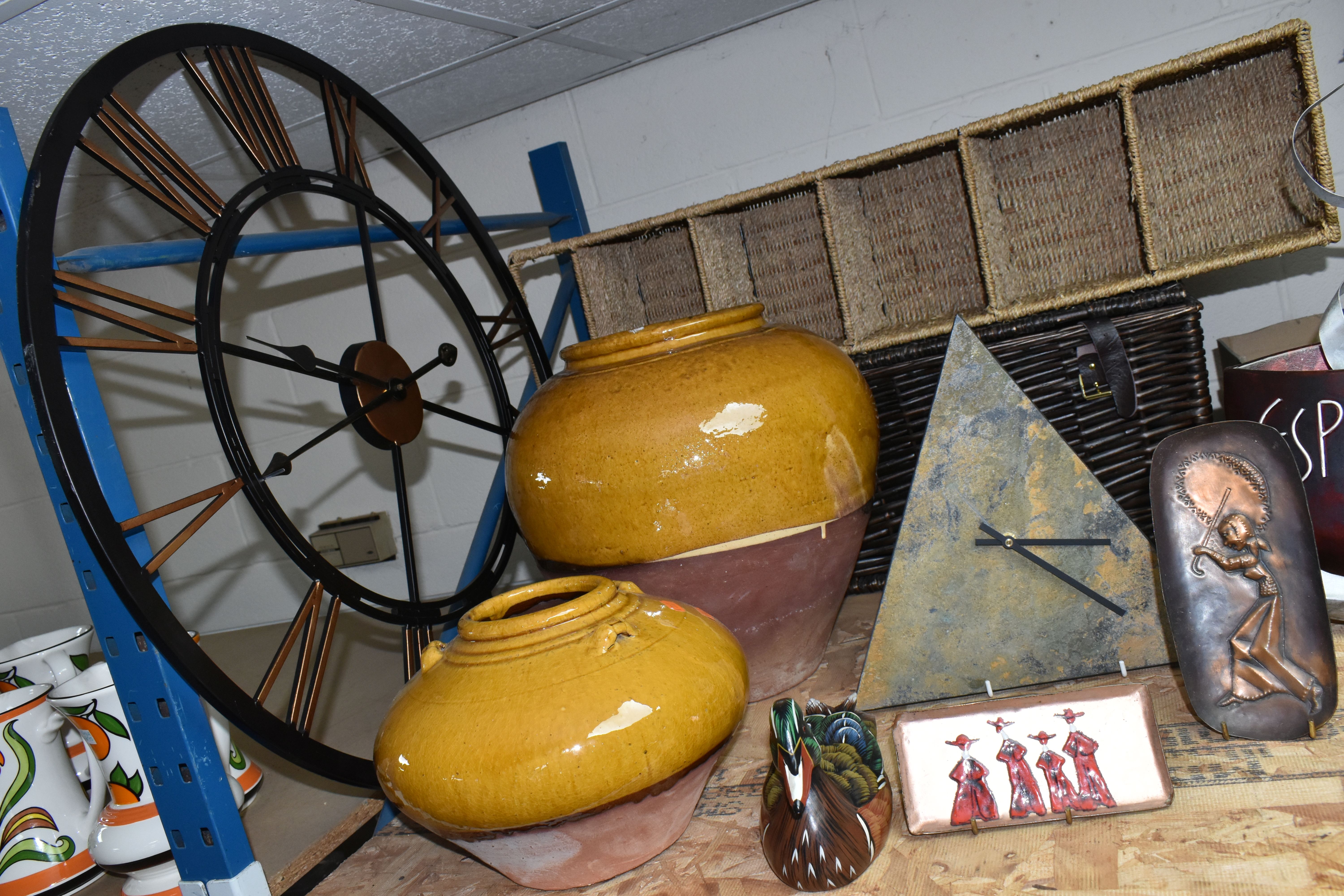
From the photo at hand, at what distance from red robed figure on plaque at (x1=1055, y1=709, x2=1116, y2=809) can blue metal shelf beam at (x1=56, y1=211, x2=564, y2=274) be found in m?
0.94

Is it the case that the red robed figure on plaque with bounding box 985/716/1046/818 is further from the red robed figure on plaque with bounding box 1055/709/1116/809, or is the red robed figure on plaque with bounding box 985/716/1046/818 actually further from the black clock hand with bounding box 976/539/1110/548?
the black clock hand with bounding box 976/539/1110/548

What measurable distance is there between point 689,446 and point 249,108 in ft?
2.10

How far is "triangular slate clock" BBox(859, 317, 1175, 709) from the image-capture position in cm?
96

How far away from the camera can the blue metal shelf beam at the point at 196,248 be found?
33.0 inches

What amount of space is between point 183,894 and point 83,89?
2.49ft

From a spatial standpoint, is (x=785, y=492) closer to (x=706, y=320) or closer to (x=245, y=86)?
(x=706, y=320)

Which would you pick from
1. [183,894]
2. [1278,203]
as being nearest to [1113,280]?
[1278,203]

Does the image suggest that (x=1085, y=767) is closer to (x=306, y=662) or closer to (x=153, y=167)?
(x=306, y=662)

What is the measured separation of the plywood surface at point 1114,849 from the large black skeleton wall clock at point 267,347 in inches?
12.3

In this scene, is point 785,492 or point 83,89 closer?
point 83,89

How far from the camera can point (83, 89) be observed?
2.72 feet

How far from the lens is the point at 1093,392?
1.27 metres

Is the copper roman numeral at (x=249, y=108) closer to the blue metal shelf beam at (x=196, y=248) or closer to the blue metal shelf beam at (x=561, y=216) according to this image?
the blue metal shelf beam at (x=196, y=248)

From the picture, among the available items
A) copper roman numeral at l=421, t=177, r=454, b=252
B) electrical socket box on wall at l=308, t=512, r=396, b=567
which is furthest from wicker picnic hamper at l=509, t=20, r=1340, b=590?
electrical socket box on wall at l=308, t=512, r=396, b=567
